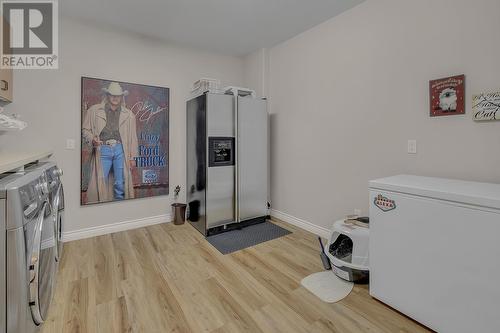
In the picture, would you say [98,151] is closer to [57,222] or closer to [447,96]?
[57,222]

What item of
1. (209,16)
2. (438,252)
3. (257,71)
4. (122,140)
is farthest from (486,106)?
(122,140)

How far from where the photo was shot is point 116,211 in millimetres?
3008

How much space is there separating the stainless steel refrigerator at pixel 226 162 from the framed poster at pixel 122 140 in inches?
16.4

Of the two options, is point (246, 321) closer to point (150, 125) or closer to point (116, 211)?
point (116, 211)

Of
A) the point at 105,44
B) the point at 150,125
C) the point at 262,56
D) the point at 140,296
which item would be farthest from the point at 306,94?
the point at 140,296

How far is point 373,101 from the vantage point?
90.9 inches

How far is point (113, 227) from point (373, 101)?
3313 mm

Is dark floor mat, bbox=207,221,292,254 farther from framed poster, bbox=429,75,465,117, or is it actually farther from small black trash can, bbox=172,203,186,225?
framed poster, bbox=429,75,465,117

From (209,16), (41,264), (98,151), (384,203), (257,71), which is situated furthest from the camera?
(257,71)

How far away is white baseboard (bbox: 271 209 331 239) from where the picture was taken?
2.82 meters

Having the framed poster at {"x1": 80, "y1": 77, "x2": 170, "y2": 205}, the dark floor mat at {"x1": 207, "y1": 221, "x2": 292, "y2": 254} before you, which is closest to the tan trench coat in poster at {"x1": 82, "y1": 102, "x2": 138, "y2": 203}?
the framed poster at {"x1": 80, "y1": 77, "x2": 170, "y2": 205}

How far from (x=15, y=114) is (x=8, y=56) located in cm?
54

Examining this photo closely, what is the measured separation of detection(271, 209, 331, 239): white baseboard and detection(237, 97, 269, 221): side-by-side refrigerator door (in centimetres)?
23
